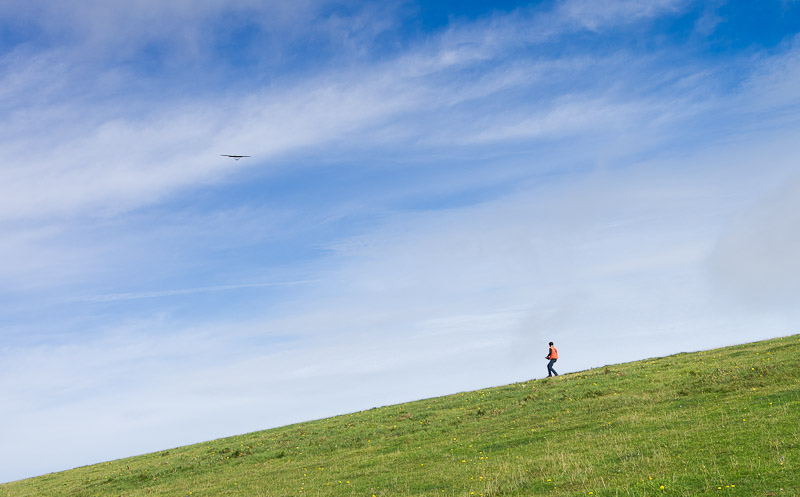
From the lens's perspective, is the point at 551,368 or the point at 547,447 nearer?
the point at 547,447

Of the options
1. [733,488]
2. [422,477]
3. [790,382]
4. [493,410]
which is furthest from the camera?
[493,410]

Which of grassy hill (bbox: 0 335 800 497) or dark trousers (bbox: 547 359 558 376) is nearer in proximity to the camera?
grassy hill (bbox: 0 335 800 497)

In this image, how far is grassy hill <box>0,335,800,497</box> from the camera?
57.1 feet

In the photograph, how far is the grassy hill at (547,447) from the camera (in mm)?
17406

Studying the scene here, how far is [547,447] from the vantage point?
956 inches

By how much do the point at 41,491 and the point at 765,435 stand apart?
1759 inches

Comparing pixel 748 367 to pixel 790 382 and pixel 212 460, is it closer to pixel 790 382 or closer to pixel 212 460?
pixel 790 382

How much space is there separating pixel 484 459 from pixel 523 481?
5.42 metres

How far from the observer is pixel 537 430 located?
28797 millimetres

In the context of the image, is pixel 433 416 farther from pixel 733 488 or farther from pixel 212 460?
pixel 733 488

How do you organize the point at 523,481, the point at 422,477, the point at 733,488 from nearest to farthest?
the point at 733,488, the point at 523,481, the point at 422,477

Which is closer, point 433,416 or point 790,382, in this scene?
point 790,382

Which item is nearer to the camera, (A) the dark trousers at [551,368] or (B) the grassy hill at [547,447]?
(B) the grassy hill at [547,447]

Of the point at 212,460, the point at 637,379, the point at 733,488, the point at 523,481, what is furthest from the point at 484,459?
the point at 212,460
